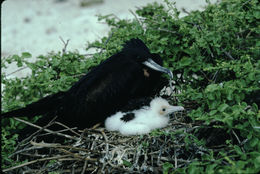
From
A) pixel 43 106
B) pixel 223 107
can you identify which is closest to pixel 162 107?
pixel 223 107

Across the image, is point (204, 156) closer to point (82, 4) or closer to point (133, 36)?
point (133, 36)

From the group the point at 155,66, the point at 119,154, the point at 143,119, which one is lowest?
the point at 119,154

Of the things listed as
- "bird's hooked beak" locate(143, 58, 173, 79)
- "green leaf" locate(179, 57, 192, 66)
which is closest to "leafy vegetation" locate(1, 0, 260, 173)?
"green leaf" locate(179, 57, 192, 66)

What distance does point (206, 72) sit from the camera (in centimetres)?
263

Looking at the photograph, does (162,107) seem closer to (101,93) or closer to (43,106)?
(101,93)

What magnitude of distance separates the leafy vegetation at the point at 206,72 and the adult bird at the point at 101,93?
12cm

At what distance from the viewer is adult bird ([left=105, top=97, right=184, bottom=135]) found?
2.42m

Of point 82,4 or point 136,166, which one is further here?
point 82,4

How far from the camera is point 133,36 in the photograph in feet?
9.62

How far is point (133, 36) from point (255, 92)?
3.36 ft

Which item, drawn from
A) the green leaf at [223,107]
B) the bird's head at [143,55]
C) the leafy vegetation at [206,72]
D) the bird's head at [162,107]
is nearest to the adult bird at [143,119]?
the bird's head at [162,107]

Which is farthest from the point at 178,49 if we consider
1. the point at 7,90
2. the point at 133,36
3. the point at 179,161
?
the point at 7,90

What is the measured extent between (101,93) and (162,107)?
1.34ft

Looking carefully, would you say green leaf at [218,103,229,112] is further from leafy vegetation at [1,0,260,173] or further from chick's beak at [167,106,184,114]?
chick's beak at [167,106,184,114]
